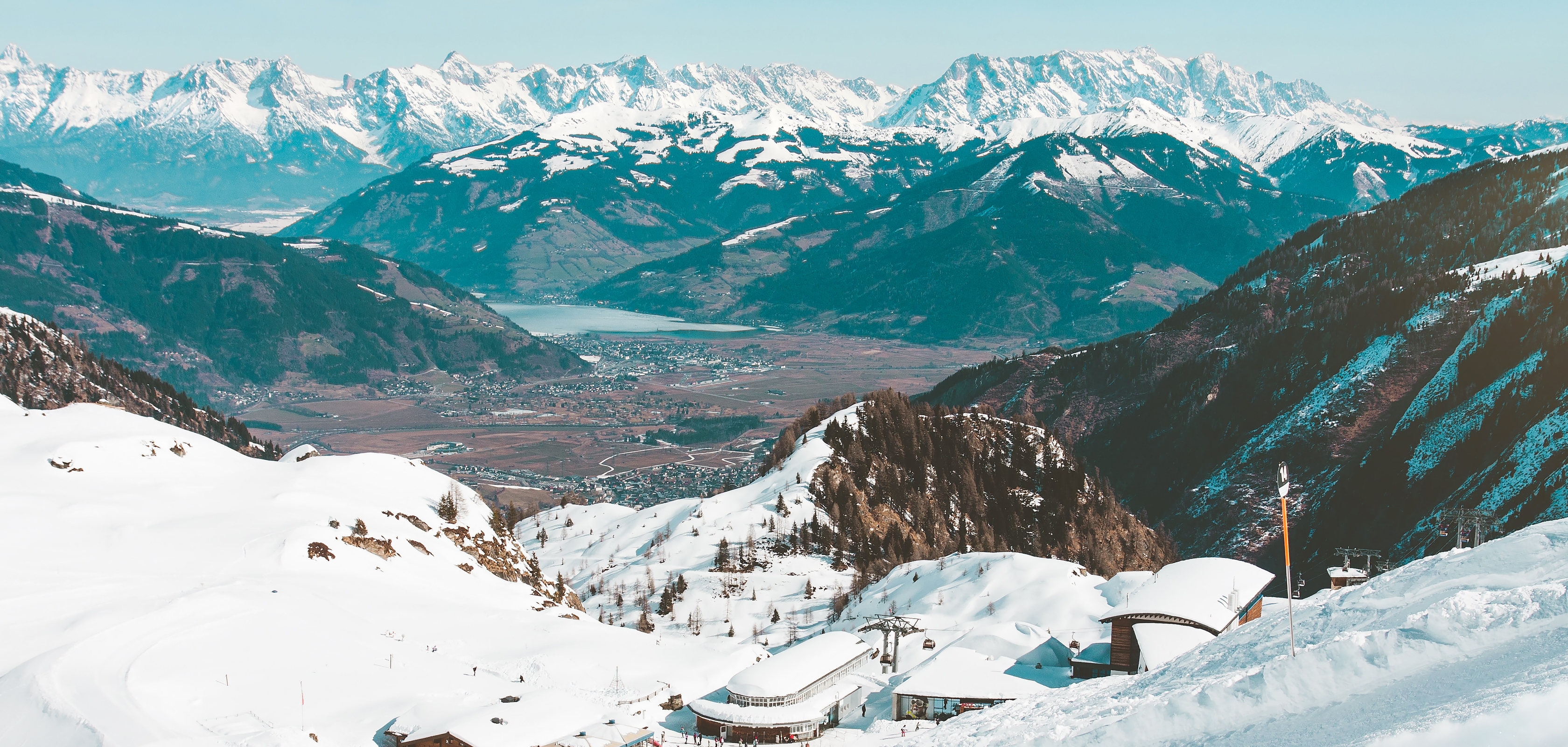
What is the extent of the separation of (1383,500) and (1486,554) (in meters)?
138

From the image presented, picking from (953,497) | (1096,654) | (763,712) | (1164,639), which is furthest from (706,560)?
(1164,639)

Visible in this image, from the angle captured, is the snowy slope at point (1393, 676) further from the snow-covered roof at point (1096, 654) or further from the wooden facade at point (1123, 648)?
the snow-covered roof at point (1096, 654)

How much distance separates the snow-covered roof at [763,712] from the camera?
70.6 meters

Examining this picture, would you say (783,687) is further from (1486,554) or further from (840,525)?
(840,525)

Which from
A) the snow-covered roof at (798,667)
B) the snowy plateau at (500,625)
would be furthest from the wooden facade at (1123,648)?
the snow-covered roof at (798,667)

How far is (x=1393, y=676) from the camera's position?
3341 cm

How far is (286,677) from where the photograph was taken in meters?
65.7

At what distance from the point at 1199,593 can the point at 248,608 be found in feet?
212

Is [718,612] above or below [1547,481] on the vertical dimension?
below

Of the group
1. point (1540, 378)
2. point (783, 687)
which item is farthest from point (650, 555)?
point (1540, 378)

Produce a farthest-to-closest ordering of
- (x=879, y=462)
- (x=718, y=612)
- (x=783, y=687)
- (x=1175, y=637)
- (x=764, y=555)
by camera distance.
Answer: (x=879, y=462)
(x=764, y=555)
(x=718, y=612)
(x=1175, y=637)
(x=783, y=687)

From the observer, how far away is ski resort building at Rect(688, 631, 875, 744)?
70562 millimetres

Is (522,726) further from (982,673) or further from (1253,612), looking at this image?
(1253,612)

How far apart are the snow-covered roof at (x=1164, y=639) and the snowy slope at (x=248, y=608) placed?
91.3 feet
